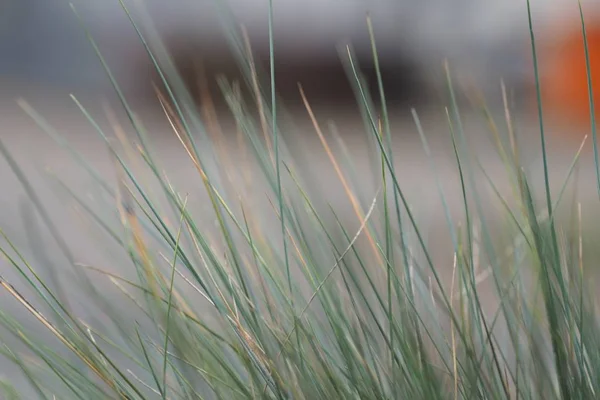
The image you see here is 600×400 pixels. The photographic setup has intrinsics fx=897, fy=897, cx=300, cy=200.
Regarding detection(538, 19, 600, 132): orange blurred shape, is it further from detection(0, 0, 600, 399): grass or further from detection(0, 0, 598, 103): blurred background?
detection(0, 0, 600, 399): grass

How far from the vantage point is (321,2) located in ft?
22.1

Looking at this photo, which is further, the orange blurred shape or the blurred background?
the blurred background

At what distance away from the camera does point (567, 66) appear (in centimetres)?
464

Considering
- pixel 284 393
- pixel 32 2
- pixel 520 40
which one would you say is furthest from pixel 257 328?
pixel 32 2

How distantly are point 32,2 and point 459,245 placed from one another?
22.8 feet

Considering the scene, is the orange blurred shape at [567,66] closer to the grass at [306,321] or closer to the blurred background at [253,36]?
the blurred background at [253,36]

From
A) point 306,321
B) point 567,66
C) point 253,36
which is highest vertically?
point 253,36

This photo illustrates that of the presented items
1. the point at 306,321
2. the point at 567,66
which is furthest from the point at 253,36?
the point at 306,321

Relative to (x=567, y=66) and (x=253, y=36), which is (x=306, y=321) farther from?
(x=253, y=36)

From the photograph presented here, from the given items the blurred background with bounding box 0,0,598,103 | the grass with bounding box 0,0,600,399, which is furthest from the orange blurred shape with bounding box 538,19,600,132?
the grass with bounding box 0,0,600,399

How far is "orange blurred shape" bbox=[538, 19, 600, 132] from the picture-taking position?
4.30 m

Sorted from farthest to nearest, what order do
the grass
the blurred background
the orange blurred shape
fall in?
1. the blurred background
2. the orange blurred shape
3. the grass

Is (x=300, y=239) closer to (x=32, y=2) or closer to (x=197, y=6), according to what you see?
(x=197, y=6)

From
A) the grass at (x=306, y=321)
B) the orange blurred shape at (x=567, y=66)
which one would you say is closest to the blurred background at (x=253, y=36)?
the orange blurred shape at (x=567, y=66)
